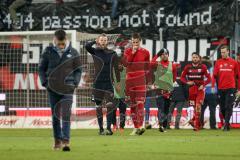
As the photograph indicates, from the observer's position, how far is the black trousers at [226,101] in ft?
76.0

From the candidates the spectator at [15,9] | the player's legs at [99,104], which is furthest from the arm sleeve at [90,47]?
the spectator at [15,9]

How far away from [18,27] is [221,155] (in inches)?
715

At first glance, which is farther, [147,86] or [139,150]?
[147,86]

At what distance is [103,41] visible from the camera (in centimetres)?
2036

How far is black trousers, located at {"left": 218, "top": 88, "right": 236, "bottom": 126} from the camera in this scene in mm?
23156

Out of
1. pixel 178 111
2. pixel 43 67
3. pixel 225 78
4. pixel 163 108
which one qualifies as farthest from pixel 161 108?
pixel 43 67

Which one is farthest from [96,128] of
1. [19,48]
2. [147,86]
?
[19,48]

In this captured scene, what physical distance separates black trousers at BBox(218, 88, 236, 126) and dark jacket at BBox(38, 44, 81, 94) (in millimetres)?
9261

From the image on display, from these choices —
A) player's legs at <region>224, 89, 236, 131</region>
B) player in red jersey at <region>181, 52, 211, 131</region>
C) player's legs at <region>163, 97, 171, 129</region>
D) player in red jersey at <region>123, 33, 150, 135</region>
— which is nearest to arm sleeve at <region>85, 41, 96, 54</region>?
player in red jersey at <region>123, 33, 150, 135</region>

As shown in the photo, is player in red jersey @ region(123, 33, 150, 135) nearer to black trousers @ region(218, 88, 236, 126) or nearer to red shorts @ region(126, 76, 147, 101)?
red shorts @ region(126, 76, 147, 101)

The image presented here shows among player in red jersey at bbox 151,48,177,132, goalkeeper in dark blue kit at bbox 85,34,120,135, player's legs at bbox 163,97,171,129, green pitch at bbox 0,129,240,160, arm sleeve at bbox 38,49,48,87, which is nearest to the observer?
green pitch at bbox 0,129,240,160

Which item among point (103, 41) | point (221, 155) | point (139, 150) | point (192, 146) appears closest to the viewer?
point (221, 155)

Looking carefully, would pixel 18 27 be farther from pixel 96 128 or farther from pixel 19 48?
pixel 96 128

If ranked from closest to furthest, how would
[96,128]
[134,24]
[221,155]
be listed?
[221,155] → [96,128] → [134,24]
